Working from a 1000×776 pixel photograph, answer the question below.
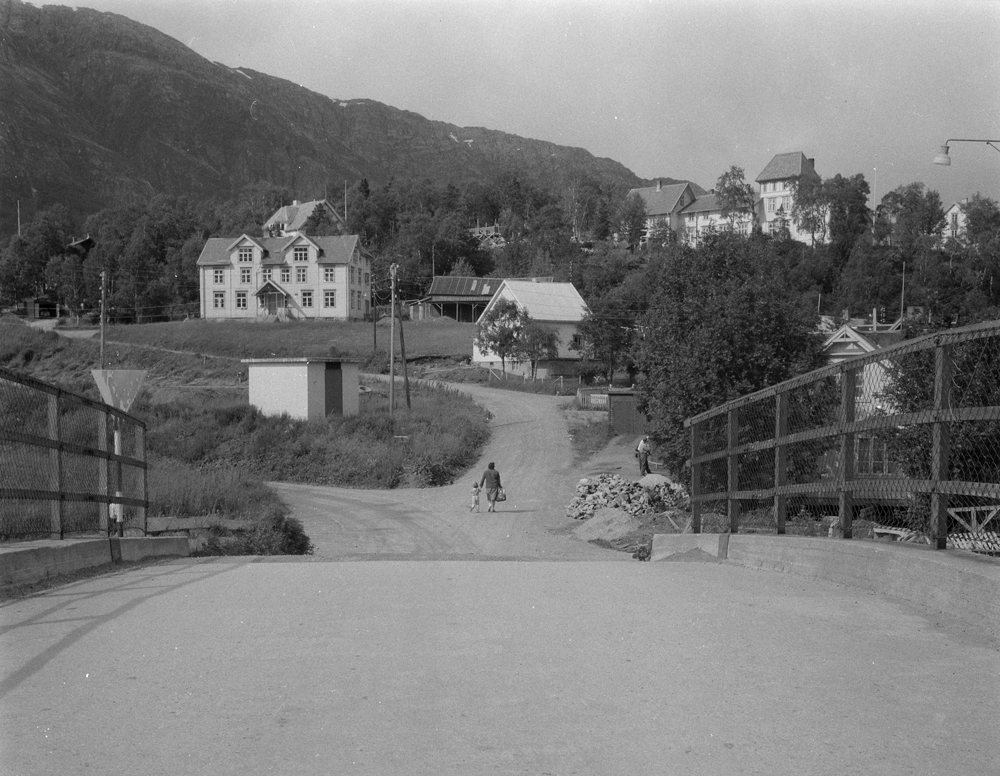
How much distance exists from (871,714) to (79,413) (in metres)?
8.11

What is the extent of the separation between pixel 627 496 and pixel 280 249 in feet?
273

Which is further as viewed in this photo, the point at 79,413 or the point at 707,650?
the point at 79,413

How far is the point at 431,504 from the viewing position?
37.7 meters

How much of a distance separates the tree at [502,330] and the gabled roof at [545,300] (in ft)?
8.83

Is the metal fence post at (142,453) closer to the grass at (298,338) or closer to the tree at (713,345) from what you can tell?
the tree at (713,345)

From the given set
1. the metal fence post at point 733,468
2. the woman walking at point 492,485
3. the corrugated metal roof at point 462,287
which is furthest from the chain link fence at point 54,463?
the corrugated metal roof at point 462,287

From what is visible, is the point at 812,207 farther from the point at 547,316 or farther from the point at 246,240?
the point at 246,240

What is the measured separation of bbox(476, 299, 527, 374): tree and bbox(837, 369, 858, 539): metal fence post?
2841 inches

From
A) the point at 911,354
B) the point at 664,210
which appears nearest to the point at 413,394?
the point at 911,354

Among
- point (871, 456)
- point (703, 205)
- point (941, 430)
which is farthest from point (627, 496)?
point (703, 205)

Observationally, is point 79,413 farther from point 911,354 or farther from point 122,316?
point 122,316

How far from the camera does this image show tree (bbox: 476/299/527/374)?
80250mm

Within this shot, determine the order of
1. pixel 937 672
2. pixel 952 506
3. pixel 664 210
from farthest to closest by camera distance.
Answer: pixel 664 210, pixel 952 506, pixel 937 672

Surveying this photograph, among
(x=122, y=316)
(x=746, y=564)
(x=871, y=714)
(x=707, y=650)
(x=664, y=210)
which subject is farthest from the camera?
(x=664, y=210)
